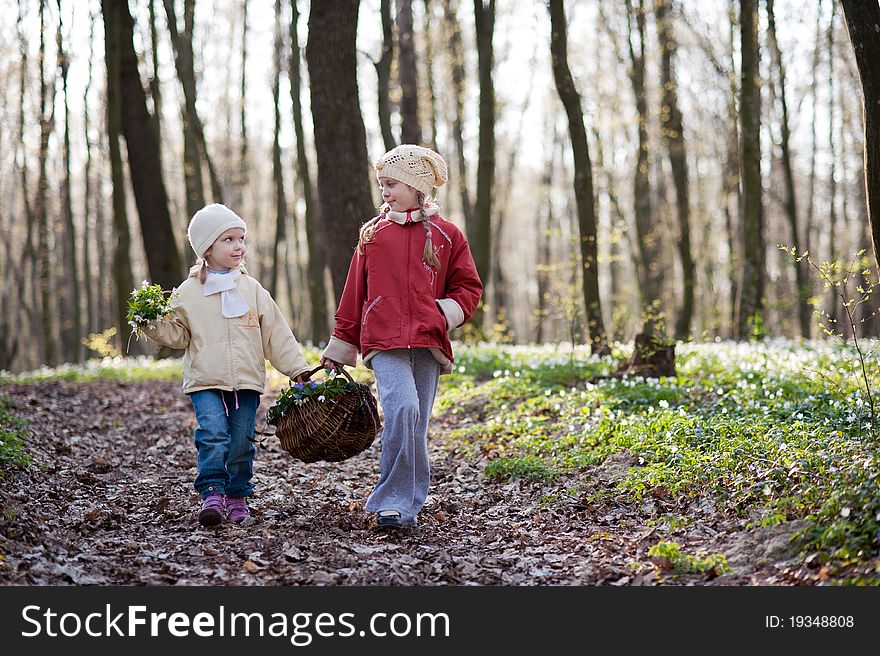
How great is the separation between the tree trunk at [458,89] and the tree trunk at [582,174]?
9151mm

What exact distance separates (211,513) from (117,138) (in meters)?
12.1

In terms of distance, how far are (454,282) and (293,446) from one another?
1444 millimetres

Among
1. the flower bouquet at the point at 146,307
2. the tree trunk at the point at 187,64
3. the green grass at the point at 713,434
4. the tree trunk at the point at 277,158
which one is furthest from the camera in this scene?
the tree trunk at the point at 277,158

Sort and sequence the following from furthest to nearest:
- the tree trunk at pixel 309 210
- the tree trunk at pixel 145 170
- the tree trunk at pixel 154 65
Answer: the tree trunk at pixel 154 65
the tree trunk at pixel 309 210
the tree trunk at pixel 145 170

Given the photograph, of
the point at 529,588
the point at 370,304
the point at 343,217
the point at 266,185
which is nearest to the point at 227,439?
the point at 370,304

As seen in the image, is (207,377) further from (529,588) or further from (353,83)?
(353,83)

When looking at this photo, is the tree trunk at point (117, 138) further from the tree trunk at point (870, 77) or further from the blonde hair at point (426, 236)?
the tree trunk at point (870, 77)

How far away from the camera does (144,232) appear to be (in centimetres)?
1566

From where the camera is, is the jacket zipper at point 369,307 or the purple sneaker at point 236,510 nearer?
the jacket zipper at point 369,307

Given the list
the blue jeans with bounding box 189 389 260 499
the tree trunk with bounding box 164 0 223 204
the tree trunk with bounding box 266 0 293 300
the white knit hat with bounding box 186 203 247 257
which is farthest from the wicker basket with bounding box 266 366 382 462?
the tree trunk with bounding box 266 0 293 300

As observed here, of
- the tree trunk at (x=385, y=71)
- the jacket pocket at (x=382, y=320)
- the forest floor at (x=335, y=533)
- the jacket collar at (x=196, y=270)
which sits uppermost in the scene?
the tree trunk at (x=385, y=71)

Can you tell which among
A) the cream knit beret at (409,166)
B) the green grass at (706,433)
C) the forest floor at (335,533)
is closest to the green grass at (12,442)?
the forest floor at (335,533)

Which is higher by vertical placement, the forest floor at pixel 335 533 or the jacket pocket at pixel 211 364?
the jacket pocket at pixel 211 364

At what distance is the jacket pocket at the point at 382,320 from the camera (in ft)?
17.4
